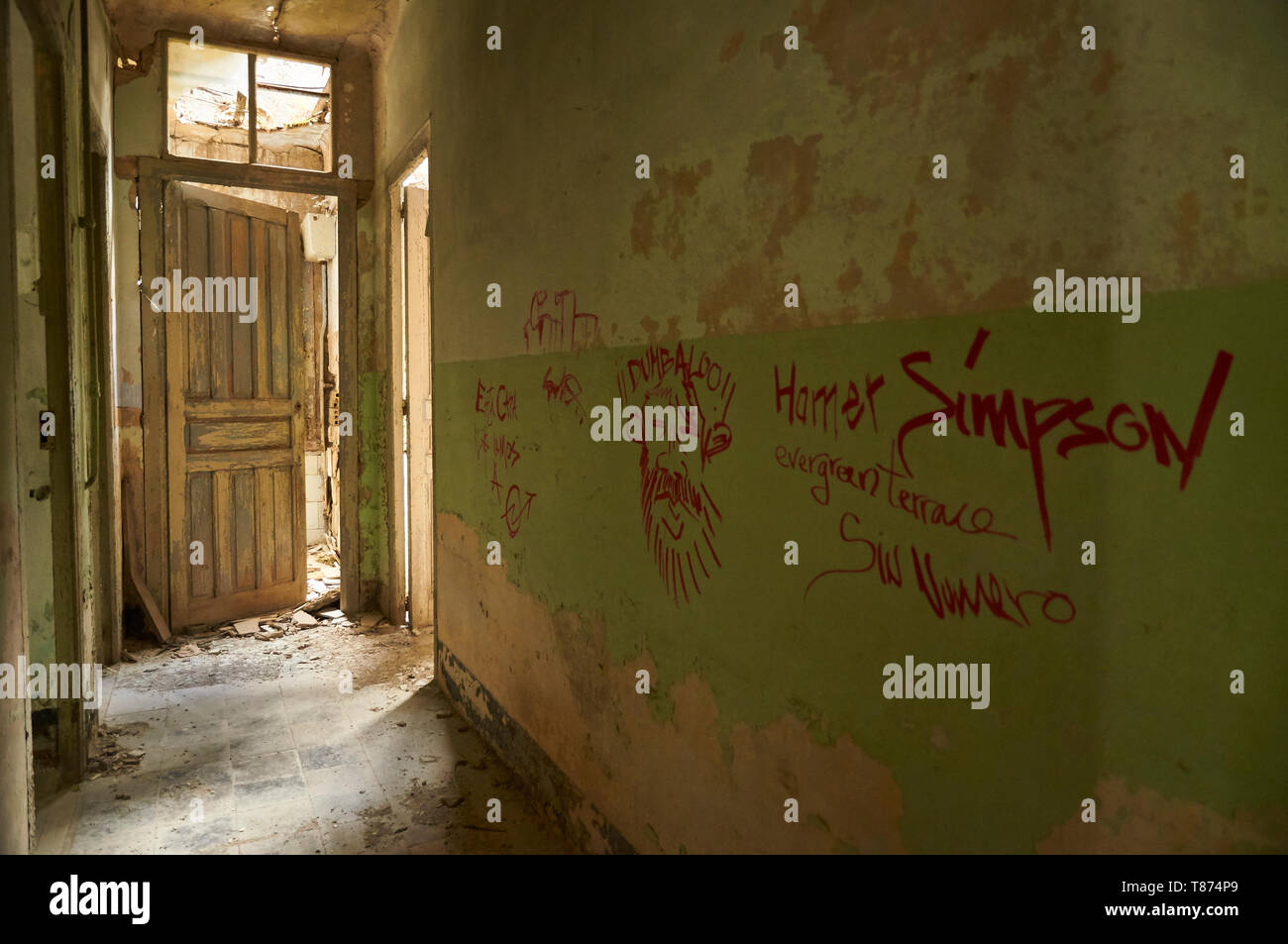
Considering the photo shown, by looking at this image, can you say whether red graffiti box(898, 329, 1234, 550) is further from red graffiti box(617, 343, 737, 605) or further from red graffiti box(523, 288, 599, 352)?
red graffiti box(523, 288, 599, 352)

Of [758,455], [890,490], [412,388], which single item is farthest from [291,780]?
[890,490]

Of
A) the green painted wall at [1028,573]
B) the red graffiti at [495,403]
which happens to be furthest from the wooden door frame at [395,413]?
the green painted wall at [1028,573]

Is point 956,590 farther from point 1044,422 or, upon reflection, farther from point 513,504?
point 513,504

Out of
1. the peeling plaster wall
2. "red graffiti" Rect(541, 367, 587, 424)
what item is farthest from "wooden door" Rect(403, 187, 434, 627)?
the peeling plaster wall

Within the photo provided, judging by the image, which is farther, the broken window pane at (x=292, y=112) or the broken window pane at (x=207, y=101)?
the broken window pane at (x=292, y=112)

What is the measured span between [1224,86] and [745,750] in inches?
56.3

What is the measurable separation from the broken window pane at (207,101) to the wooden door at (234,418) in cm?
59

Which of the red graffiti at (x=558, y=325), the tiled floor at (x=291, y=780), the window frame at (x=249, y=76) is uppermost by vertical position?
the window frame at (x=249, y=76)

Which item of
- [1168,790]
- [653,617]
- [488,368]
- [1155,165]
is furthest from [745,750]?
[488,368]

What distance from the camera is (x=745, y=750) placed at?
1.81 metres

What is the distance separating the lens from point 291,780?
309cm

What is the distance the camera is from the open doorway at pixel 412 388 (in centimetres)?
493

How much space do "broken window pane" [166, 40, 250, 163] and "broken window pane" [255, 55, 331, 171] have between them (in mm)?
→ 150

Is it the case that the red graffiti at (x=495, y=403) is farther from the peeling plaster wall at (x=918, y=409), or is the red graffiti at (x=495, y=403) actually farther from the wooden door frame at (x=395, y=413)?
the wooden door frame at (x=395, y=413)
